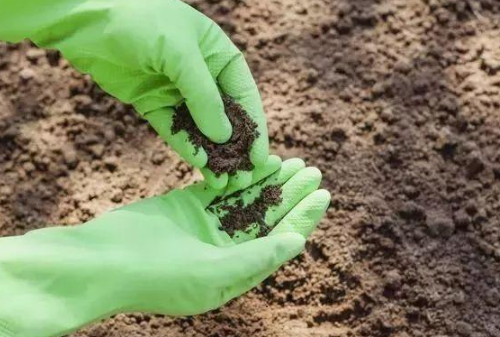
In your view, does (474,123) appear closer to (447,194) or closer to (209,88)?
(447,194)

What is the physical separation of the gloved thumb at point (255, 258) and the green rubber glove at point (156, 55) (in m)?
0.17

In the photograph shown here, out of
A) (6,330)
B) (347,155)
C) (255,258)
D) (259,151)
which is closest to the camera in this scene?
(6,330)

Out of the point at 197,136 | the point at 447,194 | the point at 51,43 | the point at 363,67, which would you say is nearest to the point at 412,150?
the point at 447,194

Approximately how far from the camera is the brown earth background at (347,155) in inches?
66.3

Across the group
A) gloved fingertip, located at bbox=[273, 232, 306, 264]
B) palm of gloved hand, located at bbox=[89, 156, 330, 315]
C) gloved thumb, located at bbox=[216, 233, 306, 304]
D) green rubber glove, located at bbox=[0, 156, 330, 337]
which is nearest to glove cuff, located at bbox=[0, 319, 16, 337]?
green rubber glove, located at bbox=[0, 156, 330, 337]

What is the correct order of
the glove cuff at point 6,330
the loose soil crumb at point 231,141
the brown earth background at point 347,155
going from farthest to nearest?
the brown earth background at point 347,155 → the loose soil crumb at point 231,141 → the glove cuff at point 6,330

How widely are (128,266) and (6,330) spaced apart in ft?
0.73

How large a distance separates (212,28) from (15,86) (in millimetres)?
725

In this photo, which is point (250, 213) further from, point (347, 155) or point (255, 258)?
point (347, 155)

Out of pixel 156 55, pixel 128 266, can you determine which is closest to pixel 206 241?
pixel 128 266

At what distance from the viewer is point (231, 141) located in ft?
4.91

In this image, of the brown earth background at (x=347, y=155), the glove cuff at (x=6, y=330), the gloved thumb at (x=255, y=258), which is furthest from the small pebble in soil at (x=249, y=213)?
the glove cuff at (x=6, y=330)

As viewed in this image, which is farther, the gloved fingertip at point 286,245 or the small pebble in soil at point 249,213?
the small pebble in soil at point 249,213

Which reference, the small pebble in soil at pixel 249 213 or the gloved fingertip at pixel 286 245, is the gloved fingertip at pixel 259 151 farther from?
the gloved fingertip at pixel 286 245
